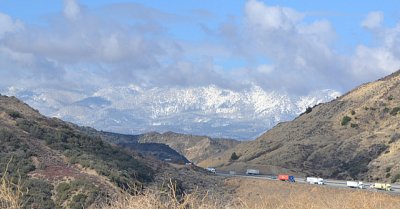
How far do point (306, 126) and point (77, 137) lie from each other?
5862cm

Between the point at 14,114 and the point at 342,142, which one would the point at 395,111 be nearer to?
the point at 342,142

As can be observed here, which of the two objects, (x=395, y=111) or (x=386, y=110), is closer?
(x=395, y=111)

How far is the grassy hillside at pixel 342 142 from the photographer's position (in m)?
88.0

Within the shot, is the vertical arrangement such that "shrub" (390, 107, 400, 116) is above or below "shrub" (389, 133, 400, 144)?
above

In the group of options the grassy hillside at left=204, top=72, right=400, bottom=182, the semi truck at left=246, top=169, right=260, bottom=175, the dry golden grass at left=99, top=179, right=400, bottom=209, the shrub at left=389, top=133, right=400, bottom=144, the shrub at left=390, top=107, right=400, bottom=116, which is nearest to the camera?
the dry golden grass at left=99, top=179, right=400, bottom=209

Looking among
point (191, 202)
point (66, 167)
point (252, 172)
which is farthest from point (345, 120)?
point (191, 202)

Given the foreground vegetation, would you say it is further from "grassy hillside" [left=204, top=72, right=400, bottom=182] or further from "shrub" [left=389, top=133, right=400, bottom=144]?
"shrub" [left=389, top=133, right=400, bottom=144]

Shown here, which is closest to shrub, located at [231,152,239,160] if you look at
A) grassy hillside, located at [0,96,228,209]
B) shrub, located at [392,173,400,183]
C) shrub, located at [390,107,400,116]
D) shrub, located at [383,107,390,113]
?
shrub, located at [383,107,390,113]

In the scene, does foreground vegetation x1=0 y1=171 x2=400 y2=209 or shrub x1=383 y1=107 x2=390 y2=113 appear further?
shrub x1=383 y1=107 x2=390 y2=113

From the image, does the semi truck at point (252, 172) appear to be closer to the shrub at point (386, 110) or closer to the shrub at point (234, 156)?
the shrub at point (386, 110)

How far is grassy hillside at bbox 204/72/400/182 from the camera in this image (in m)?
88.0

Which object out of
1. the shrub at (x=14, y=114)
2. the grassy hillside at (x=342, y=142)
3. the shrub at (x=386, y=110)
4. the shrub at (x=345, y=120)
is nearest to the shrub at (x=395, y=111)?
the grassy hillside at (x=342, y=142)

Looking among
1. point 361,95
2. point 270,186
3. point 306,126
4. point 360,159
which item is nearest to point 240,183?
point 270,186

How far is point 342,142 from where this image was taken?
329 feet
